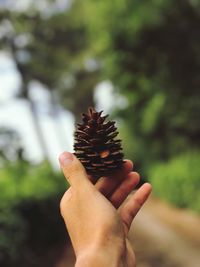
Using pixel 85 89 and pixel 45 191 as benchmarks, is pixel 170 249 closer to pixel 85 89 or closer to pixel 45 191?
pixel 45 191

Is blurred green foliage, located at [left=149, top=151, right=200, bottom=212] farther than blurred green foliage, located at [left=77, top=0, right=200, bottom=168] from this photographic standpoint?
No

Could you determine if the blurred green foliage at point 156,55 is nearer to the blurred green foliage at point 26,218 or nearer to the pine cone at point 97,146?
the blurred green foliage at point 26,218

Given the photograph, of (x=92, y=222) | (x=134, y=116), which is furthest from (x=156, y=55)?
(x=92, y=222)

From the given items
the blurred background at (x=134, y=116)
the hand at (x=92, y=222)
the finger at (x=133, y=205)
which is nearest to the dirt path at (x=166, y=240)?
the blurred background at (x=134, y=116)

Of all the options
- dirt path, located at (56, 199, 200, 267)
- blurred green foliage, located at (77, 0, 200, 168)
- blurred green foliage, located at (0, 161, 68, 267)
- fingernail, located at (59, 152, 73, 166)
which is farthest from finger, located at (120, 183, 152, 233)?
blurred green foliage, located at (77, 0, 200, 168)

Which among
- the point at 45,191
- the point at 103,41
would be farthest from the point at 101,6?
the point at 45,191

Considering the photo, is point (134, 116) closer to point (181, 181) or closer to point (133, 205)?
point (181, 181)

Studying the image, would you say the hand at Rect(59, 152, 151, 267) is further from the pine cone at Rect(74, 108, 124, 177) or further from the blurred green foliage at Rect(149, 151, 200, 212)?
the blurred green foliage at Rect(149, 151, 200, 212)
